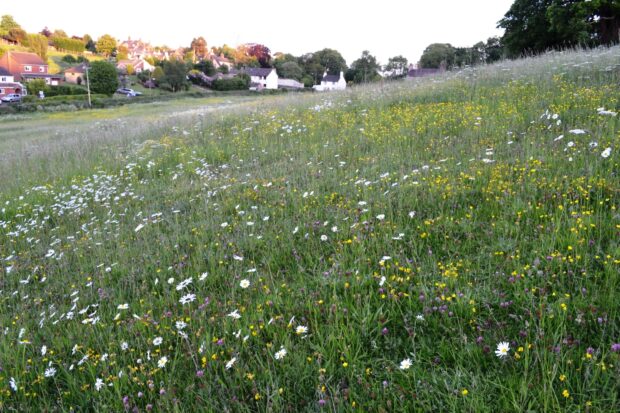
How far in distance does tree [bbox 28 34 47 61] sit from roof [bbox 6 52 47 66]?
9845 millimetres

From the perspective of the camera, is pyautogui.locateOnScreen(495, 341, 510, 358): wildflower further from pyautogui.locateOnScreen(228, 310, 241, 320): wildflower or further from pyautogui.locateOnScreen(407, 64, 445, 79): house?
pyautogui.locateOnScreen(407, 64, 445, 79): house

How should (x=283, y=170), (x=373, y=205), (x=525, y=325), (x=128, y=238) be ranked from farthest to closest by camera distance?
(x=283, y=170) → (x=128, y=238) → (x=373, y=205) → (x=525, y=325)

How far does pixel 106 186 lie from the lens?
7.92 metres

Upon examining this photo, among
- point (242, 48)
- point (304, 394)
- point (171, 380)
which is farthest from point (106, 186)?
point (242, 48)

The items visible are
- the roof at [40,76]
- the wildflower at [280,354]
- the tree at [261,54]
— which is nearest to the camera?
the wildflower at [280,354]

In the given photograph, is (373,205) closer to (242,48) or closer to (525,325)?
(525,325)

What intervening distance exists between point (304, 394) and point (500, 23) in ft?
114

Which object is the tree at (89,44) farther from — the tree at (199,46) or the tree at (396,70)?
the tree at (396,70)

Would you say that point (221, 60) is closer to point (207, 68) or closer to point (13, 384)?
point (207, 68)

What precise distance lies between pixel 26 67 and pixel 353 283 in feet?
355

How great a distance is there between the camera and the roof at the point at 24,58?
82.4 m

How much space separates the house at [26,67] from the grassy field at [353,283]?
91884mm

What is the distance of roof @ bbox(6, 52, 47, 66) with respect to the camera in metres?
82.4

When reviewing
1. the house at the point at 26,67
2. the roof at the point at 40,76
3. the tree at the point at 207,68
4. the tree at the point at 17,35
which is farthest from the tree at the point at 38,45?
the tree at the point at 207,68
